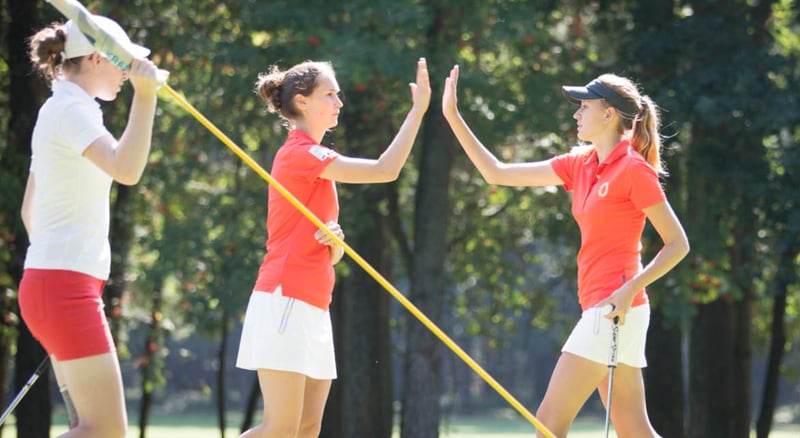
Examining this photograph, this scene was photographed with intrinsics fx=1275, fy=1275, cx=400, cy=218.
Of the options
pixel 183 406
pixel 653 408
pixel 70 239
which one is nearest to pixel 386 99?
pixel 653 408

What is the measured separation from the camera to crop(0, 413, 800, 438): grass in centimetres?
2556

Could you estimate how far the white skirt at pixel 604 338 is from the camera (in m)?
5.37

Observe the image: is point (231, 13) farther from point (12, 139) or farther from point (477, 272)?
point (477, 272)

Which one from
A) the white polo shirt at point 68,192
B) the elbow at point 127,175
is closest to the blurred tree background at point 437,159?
the white polo shirt at point 68,192

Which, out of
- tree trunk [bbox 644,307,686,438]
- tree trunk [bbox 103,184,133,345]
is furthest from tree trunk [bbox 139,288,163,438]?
tree trunk [bbox 644,307,686,438]

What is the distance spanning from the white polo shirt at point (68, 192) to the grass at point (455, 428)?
17.3 metres

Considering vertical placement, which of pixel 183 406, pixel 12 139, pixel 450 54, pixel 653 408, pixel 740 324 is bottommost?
pixel 183 406

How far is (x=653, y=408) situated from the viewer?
47.6ft

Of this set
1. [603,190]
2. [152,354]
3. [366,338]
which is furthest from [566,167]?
[152,354]

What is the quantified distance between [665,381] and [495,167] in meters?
8.82

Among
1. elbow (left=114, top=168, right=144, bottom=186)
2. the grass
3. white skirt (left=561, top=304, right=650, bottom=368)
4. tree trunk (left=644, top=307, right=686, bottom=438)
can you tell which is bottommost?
the grass

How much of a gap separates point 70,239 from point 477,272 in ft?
43.2

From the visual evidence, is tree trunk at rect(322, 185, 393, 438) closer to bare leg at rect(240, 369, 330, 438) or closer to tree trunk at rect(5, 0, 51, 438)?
tree trunk at rect(5, 0, 51, 438)

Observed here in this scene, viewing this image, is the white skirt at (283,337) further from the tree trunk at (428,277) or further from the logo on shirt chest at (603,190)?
the tree trunk at (428,277)
